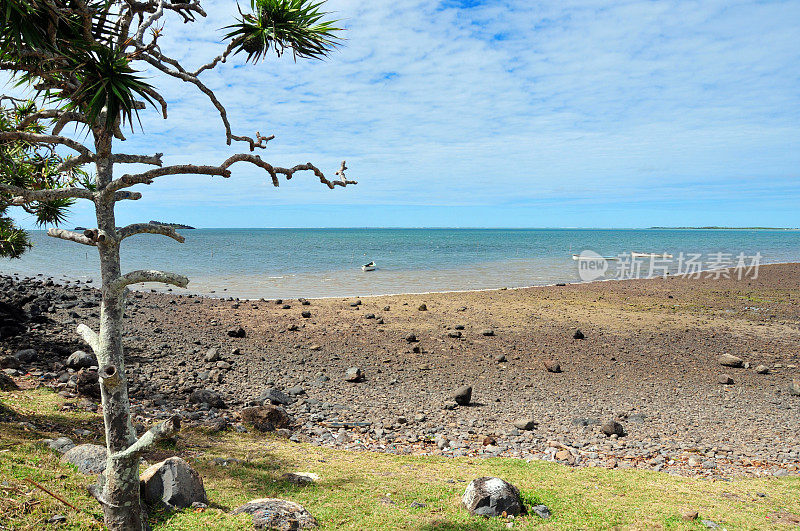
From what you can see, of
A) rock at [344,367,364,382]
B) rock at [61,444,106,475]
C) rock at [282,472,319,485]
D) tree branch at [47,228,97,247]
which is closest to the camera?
tree branch at [47,228,97,247]

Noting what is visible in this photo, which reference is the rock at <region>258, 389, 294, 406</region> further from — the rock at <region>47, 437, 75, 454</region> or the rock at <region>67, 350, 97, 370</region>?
the rock at <region>47, 437, 75, 454</region>

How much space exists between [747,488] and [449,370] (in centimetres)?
671

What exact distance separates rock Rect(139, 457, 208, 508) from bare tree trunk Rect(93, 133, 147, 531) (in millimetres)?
802

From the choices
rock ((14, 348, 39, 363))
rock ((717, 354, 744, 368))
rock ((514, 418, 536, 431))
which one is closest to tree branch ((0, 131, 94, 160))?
rock ((514, 418, 536, 431))

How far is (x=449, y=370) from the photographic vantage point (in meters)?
12.2

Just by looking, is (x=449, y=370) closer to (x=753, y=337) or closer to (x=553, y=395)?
(x=553, y=395)

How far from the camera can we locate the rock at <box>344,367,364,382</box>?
1122 centimetres

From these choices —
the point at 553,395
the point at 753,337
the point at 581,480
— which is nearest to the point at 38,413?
the point at 581,480

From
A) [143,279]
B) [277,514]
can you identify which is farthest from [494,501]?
[143,279]

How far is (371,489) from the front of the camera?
19.3 ft

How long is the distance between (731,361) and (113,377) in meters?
14.1

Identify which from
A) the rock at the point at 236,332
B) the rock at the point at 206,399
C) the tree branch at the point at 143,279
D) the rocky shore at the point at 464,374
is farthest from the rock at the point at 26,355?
the tree branch at the point at 143,279

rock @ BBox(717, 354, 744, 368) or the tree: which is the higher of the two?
the tree

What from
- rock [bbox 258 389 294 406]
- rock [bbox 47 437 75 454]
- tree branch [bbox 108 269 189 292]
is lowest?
rock [bbox 258 389 294 406]
